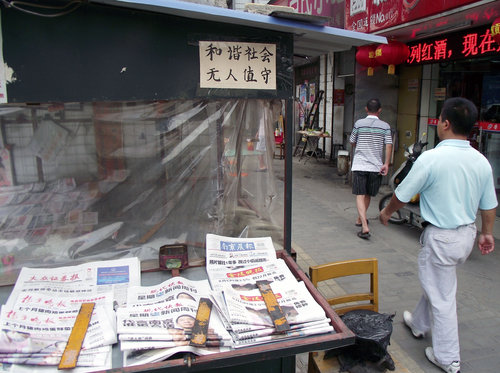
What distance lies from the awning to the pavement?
1222 millimetres

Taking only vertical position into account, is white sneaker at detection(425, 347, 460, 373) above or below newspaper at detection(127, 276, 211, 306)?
below

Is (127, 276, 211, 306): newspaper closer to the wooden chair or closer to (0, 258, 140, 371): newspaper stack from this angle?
(0, 258, 140, 371): newspaper stack

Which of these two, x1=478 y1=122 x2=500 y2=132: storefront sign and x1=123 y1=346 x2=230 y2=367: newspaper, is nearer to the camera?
x1=123 y1=346 x2=230 y2=367: newspaper

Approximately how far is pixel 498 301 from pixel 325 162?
8624 millimetres

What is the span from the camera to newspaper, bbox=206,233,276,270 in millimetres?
2650

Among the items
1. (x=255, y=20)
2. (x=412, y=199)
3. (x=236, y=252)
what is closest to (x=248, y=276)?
(x=236, y=252)

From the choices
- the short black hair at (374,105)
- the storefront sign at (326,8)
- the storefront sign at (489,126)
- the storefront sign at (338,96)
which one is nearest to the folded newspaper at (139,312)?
the short black hair at (374,105)

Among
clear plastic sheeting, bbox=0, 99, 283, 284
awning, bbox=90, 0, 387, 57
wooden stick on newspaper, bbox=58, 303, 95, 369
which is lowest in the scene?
wooden stick on newspaper, bbox=58, 303, 95, 369

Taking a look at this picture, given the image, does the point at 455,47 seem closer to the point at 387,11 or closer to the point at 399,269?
the point at 387,11

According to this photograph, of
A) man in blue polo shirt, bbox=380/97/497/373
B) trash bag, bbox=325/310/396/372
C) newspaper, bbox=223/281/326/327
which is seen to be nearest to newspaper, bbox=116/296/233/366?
newspaper, bbox=223/281/326/327

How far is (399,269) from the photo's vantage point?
4918mm

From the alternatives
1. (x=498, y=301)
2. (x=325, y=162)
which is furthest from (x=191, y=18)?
(x=325, y=162)

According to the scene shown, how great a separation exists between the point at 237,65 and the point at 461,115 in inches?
62.8

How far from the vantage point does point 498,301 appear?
414 centimetres
